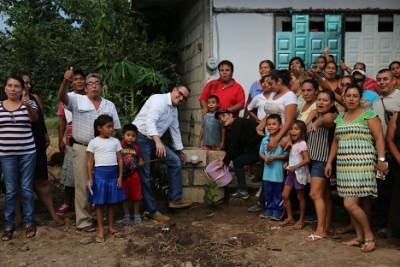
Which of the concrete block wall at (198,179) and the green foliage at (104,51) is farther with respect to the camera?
the green foliage at (104,51)

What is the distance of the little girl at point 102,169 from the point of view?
541 cm


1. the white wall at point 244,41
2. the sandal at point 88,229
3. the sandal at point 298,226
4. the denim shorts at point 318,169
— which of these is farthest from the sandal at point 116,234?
the white wall at point 244,41

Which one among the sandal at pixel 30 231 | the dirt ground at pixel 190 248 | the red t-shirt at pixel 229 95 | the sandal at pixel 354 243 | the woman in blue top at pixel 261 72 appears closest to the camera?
the dirt ground at pixel 190 248

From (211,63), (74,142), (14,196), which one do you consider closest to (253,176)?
(211,63)

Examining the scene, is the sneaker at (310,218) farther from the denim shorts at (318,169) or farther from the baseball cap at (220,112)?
the baseball cap at (220,112)

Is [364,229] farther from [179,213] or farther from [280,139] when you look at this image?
[179,213]

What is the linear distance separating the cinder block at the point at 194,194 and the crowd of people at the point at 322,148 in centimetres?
46

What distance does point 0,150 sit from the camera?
17.4ft

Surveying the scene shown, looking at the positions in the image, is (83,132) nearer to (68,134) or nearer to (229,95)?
(68,134)

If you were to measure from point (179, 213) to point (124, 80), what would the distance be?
2.11 meters

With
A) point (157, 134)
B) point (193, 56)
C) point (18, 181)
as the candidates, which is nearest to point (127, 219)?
point (157, 134)

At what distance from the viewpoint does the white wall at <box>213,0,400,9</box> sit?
335 inches

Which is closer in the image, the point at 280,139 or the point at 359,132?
the point at 359,132

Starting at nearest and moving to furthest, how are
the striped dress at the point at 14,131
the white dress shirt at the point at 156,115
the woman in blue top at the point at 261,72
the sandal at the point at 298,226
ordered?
the striped dress at the point at 14,131 < the sandal at the point at 298,226 < the white dress shirt at the point at 156,115 < the woman in blue top at the point at 261,72
